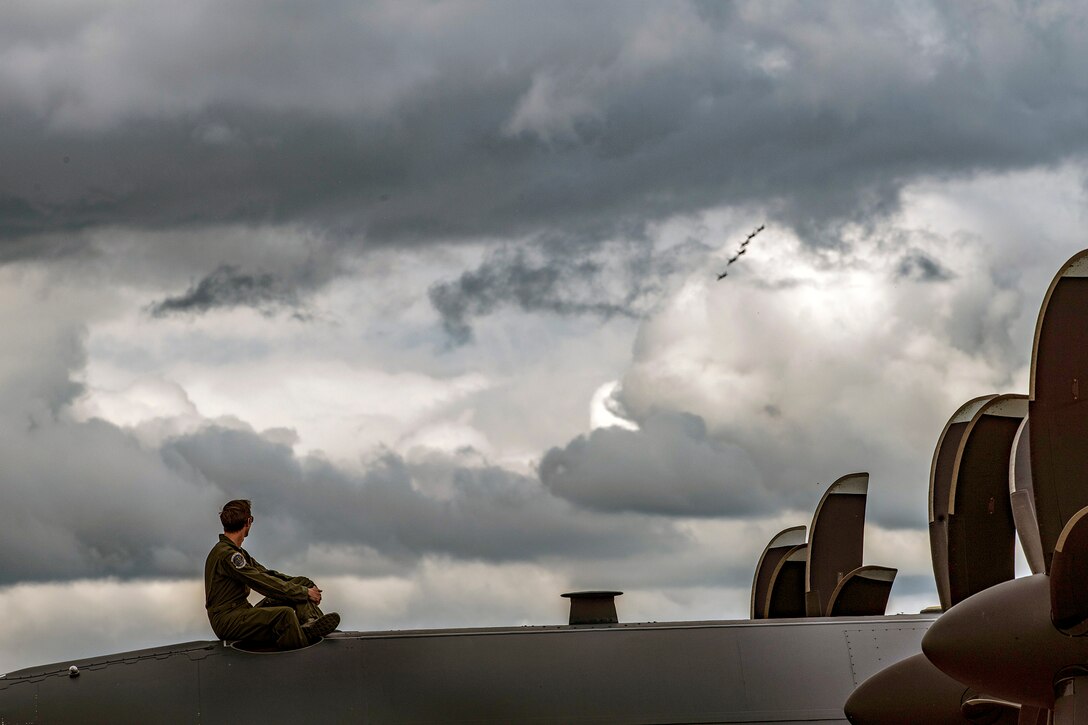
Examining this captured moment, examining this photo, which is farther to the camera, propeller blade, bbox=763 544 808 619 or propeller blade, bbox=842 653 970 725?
propeller blade, bbox=763 544 808 619

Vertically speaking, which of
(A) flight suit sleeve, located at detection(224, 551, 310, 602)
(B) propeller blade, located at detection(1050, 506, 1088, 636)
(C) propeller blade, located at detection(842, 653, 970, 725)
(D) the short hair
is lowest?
(C) propeller blade, located at detection(842, 653, 970, 725)

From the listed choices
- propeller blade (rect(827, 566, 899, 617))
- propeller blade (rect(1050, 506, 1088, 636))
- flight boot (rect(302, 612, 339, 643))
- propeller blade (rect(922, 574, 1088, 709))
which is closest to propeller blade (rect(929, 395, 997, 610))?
propeller blade (rect(827, 566, 899, 617))

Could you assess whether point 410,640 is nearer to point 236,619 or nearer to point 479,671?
point 479,671

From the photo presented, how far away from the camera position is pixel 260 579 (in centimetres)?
1372

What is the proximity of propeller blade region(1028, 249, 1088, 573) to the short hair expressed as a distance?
7680mm

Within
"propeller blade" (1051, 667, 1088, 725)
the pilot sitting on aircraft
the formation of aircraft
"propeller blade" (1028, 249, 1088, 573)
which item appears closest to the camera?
"propeller blade" (1051, 667, 1088, 725)

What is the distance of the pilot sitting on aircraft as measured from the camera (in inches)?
542

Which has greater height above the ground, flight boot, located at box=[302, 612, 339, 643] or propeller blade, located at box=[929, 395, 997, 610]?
propeller blade, located at box=[929, 395, 997, 610]

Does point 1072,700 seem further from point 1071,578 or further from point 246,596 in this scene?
point 246,596

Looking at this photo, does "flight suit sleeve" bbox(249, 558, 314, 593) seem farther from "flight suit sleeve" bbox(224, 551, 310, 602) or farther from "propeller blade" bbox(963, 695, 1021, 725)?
"propeller blade" bbox(963, 695, 1021, 725)

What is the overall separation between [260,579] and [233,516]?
2.29 ft

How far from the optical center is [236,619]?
45.3 feet

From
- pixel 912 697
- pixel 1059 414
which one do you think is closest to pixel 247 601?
pixel 912 697

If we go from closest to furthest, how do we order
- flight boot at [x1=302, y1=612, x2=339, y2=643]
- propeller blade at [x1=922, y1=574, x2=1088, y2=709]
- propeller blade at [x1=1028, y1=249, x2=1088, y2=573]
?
propeller blade at [x1=922, y1=574, x2=1088, y2=709] < propeller blade at [x1=1028, y1=249, x2=1088, y2=573] < flight boot at [x1=302, y1=612, x2=339, y2=643]
